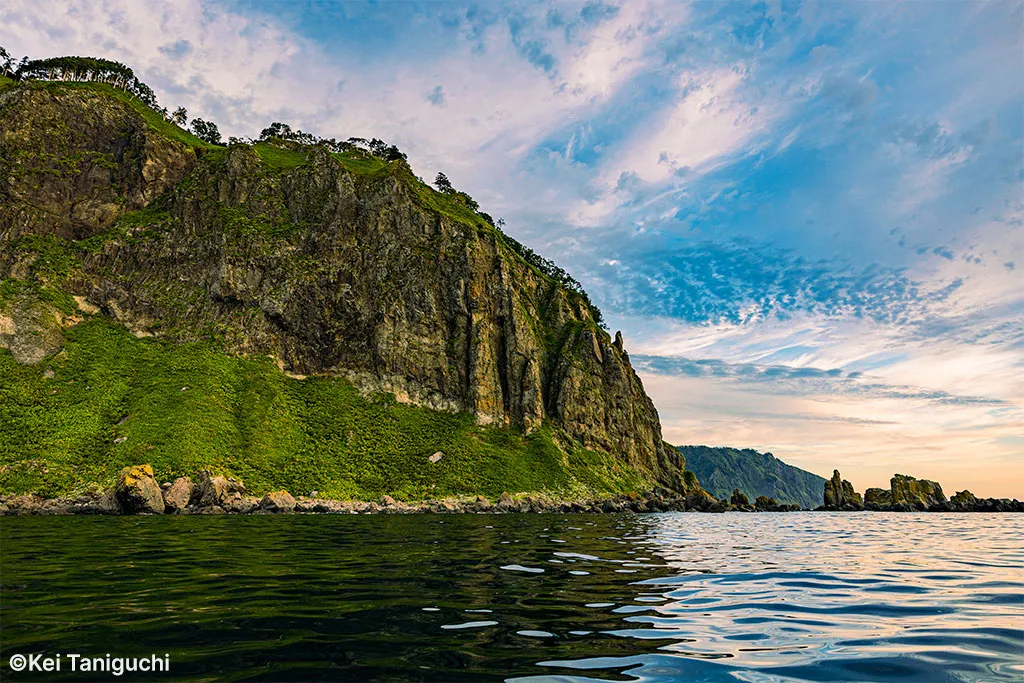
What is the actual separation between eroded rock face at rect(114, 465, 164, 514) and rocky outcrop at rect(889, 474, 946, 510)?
137 metres

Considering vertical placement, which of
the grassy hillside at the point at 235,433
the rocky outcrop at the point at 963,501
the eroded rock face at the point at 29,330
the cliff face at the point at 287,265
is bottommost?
the rocky outcrop at the point at 963,501

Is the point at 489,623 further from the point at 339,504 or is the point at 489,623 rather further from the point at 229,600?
the point at 339,504

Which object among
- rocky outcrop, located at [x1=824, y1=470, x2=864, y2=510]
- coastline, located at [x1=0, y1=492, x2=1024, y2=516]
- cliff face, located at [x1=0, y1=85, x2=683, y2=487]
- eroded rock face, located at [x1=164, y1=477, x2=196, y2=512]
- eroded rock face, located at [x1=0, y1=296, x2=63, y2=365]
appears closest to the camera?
coastline, located at [x1=0, y1=492, x2=1024, y2=516]

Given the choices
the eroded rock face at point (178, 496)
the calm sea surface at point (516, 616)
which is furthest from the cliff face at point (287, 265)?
the calm sea surface at point (516, 616)

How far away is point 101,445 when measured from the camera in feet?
229

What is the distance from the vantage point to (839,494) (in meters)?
127

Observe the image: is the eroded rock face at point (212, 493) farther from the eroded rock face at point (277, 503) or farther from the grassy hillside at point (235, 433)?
the grassy hillside at point (235, 433)

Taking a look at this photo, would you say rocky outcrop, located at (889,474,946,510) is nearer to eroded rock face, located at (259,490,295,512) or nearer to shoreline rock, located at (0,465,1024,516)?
shoreline rock, located at (0,465,1024,516)

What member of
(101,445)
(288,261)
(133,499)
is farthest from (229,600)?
(288,261)

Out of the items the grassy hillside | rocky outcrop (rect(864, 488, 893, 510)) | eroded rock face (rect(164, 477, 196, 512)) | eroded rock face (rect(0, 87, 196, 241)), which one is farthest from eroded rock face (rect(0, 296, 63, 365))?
rocky outcrop (rect(864, 488, 893, 510))

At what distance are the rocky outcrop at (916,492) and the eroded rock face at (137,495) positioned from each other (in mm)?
137340

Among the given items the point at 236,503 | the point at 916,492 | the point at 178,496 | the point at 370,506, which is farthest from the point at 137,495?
the point at 916,492

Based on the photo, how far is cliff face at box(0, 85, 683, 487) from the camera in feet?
321

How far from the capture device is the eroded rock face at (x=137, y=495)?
165ft
